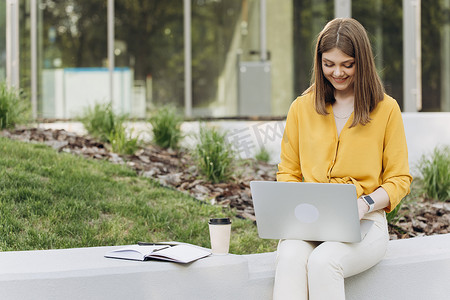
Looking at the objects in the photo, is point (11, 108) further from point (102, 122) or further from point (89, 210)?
point (89, 210)

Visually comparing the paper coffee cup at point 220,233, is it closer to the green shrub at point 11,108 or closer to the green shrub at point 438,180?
the green shrub at point 438,180

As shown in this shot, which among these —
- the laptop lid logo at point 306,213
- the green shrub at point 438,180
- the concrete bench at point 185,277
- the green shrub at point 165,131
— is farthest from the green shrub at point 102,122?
the laptop lid logo at point 306,213

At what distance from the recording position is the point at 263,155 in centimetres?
710

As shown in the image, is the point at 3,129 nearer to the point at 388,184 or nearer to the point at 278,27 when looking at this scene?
the point at 388,184

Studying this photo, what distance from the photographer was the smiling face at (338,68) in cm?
305

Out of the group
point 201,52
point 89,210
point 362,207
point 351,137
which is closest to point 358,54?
point 351,137

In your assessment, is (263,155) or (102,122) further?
(263,155)

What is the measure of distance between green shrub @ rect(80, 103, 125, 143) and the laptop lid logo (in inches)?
145

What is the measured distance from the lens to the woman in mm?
2986

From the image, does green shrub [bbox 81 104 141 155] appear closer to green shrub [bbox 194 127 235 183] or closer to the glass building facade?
green shrub [bbox 194 127 235 183]

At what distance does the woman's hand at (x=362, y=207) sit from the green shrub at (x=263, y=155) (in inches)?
160

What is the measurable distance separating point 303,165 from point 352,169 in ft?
0.85

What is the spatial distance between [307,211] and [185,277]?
642 mm

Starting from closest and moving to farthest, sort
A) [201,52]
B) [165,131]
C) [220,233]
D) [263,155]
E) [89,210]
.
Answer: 1. [220,233]
2. [89,210]
3. [165,131]
4. [263,155]
5. [201,52]
